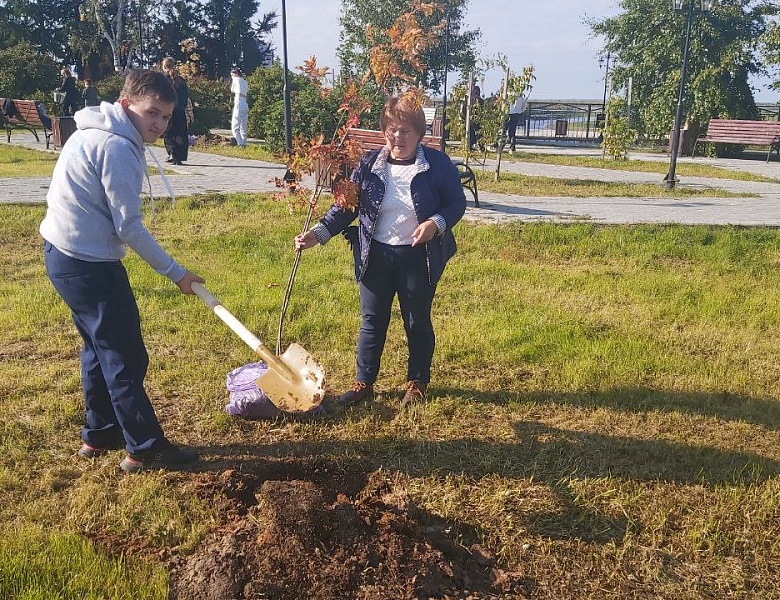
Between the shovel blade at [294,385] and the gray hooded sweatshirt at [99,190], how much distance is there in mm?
745

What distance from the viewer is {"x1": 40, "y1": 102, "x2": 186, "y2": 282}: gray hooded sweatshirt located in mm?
2516

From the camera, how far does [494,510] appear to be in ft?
9.12

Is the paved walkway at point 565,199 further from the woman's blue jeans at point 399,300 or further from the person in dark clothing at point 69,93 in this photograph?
the woman's blue jeans at point 399,300

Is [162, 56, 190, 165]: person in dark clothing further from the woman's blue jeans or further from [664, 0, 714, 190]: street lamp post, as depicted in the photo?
the woman's blue jeans

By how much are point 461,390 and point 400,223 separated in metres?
1.13

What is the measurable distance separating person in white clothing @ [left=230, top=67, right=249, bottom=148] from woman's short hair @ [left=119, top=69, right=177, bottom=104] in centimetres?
1400

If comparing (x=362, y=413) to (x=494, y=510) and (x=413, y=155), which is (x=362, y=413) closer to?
(x=494, y=510)

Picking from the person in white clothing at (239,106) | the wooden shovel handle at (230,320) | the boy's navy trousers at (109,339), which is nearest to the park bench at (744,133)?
the person in white clothing at (239,106)

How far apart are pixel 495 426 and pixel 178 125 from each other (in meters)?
10.0

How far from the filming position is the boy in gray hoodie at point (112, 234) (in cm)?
254

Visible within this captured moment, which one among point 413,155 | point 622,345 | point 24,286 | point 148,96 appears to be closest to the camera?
point 148,96

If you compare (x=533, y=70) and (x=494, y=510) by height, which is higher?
(x=533, y=70)

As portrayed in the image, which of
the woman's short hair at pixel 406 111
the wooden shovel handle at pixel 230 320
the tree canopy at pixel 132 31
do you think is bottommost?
the wooden shovel handle at pixel 230 320

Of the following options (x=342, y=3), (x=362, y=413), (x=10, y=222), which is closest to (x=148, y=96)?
(x=362, y=413)
